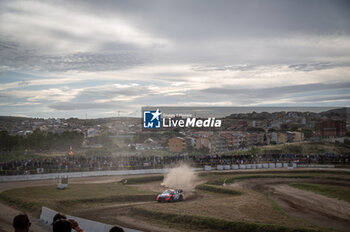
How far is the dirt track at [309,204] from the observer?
20.0m

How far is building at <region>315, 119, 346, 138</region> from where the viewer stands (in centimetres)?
10862

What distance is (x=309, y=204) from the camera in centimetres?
2495

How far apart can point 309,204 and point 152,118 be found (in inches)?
2470

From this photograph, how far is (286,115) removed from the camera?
586 ft

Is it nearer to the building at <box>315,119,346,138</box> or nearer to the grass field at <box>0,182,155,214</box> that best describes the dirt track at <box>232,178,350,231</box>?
the grass field at <box>0,182,155,214</box>

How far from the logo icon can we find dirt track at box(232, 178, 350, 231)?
49.7 meters

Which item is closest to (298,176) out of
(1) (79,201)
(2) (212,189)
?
(2) (212,189)

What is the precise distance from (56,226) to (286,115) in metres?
189

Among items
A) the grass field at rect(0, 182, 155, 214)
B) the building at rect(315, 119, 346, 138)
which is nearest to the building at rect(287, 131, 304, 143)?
the building at rect(315, 119, 346, 138)

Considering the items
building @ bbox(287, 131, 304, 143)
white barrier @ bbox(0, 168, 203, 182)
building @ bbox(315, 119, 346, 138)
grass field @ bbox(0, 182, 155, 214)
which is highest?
building @ bbox(315, 119, 346, 138)

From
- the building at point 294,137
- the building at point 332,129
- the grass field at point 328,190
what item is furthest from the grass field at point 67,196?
the building at point 332,129

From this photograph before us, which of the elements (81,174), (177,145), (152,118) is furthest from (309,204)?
(177,145)

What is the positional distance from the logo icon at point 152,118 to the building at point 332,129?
68102 mm

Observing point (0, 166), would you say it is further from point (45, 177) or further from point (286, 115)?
point (286, 115)
